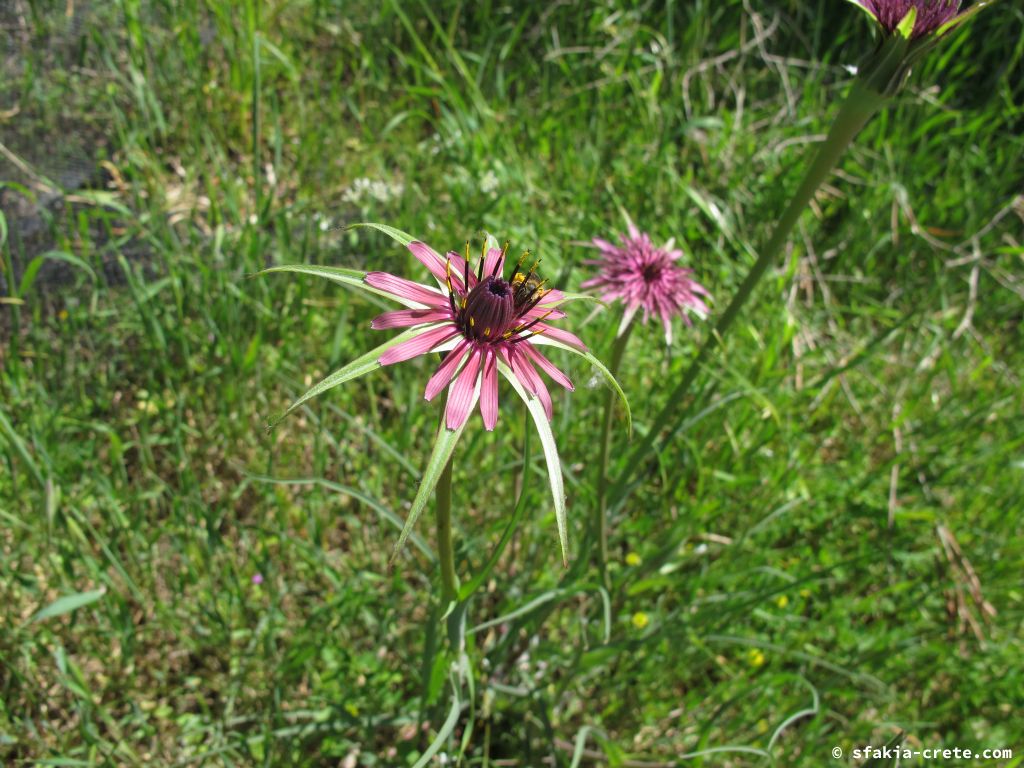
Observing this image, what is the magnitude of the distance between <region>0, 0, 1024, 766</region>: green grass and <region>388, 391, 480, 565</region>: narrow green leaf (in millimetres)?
530

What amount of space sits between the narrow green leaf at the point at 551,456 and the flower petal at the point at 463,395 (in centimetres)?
5

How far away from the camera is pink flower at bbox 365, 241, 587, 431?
113cm

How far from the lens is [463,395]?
1.10m

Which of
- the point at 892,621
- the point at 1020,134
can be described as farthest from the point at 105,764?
the point at 1020,134

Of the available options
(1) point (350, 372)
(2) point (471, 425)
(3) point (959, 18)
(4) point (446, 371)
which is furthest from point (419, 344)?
(2) point (471, 425)

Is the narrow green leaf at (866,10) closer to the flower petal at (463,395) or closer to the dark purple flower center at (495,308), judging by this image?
the dark purple flower center at (495,308)

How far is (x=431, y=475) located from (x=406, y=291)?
13.3 inches

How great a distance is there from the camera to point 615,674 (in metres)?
2.39

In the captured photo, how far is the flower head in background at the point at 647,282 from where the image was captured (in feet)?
6.00

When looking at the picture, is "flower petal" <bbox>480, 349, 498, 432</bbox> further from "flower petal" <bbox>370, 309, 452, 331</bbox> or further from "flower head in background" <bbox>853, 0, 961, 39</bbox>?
"flower head in background" <bbox>853, 0, 961, 39</bbox>

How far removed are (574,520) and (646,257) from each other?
2.92 feet

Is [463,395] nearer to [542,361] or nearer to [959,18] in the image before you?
[542,361]

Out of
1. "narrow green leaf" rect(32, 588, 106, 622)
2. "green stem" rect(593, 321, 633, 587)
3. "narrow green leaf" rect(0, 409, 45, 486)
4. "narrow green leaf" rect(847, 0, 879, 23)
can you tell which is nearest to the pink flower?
"green stem" rect(593, 321, 633, 587)

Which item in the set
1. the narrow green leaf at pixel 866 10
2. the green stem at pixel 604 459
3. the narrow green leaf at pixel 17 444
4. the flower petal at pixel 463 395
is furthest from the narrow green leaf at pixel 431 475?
the narrow green leaf at pixel 17 444
